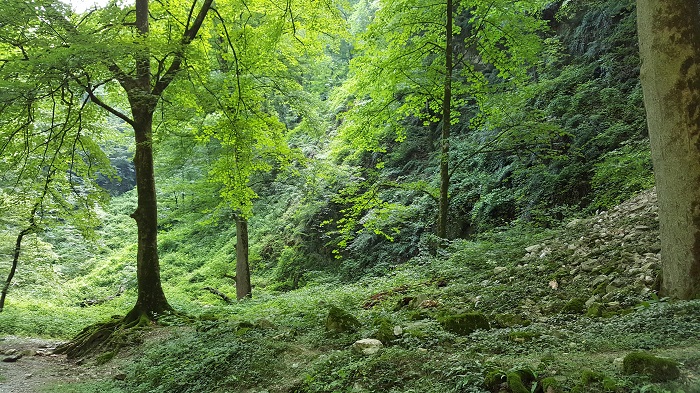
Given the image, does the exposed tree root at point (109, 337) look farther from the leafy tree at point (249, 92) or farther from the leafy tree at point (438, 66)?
the leafy tree at point (438, 66)

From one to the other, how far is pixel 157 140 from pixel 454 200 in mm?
7754

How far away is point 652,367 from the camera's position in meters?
2.56

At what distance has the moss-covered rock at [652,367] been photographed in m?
2.51

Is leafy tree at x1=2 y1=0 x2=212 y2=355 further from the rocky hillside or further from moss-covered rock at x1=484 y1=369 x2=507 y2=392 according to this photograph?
the rocky hillside

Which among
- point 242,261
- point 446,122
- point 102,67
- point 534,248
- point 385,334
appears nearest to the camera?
point 385,334

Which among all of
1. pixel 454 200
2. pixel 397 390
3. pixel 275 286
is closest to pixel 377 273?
pixel 454 200

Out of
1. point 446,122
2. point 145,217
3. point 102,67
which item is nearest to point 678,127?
point 446,122

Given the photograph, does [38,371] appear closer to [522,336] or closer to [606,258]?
[522,336]

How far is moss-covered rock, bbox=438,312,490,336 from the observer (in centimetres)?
442

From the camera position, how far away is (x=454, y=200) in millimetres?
11992

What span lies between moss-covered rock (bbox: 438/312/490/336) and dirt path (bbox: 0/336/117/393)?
16.3ft

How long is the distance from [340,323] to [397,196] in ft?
28.2

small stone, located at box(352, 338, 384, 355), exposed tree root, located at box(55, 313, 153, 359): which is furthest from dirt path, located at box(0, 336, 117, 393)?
small stone, located at box(352, 338, 384, 355)

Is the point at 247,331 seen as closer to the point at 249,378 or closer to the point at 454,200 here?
the point at 249,378
